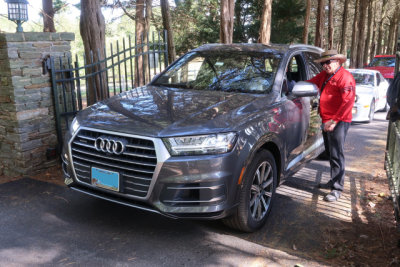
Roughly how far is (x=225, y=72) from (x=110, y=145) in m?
2.00

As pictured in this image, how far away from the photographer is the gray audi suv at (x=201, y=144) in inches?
133

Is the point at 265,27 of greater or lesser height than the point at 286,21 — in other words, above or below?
below

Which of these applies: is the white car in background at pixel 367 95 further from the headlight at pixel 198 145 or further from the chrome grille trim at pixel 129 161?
the chrome grille trim at pixel 129 161

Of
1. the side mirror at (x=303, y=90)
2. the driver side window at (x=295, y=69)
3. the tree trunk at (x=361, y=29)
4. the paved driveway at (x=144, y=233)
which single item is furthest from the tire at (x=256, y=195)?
the tree trunk at (x=361, y=29)

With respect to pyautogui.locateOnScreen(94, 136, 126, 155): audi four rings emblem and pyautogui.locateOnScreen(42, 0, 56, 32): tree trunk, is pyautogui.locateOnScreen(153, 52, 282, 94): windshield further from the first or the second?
pyautogui.locateOnScreen(42, 0, 56, 32): tree trunk

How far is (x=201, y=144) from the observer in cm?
342

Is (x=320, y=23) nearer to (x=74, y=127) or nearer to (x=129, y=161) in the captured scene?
(x=74, y=127)

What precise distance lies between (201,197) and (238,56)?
2381 mm

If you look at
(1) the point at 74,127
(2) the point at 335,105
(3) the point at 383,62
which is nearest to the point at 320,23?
(3) the point at 383,62

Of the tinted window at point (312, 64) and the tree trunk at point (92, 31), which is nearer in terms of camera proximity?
the tinted window at point (312, 64)

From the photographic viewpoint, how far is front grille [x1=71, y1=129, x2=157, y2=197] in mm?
3416

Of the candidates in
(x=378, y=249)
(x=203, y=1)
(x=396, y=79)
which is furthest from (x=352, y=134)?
(x=203, y=1)

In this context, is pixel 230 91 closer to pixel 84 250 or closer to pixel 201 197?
pixel 201 197

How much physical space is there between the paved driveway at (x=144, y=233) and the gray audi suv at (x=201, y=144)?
13.1 inches
